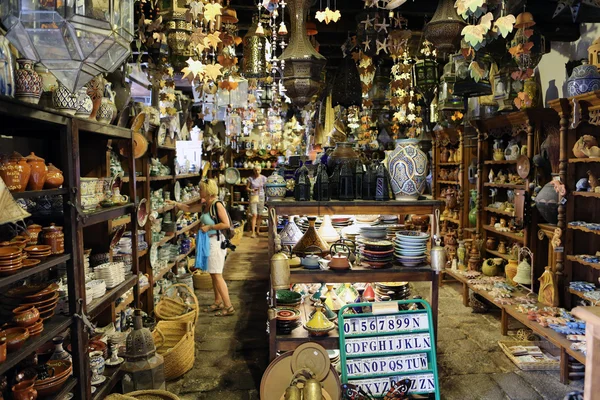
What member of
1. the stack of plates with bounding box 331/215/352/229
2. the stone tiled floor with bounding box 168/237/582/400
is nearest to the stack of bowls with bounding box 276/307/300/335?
the stone tiled floor with bounding box 168/237/582/400

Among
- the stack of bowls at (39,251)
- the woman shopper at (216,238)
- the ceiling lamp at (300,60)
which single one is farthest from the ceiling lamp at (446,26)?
the woman shopper at (216,238)

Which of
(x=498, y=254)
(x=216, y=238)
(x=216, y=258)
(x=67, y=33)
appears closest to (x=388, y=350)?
(x=67, y=33)

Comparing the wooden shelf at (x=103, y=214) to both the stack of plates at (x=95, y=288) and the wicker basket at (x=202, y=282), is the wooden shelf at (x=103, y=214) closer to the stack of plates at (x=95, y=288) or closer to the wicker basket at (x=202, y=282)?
the stack of plates at (x=95, y=288)

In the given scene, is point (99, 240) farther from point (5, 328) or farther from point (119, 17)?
point (119, 17)

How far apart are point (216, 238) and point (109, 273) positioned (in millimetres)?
1934

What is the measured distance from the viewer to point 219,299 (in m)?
5.23

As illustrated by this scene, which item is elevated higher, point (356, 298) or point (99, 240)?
point (99, 240)

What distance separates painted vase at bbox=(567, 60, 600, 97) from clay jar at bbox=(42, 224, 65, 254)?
3988 millimetres

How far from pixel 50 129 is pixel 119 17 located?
1.61 metres

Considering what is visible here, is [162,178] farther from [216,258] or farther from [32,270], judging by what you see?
[32,270]

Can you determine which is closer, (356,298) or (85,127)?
(85,127)

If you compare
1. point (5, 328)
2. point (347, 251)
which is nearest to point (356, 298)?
point (347, 251)

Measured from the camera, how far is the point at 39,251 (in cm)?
233

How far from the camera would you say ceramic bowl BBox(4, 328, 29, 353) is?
2.04 metres
